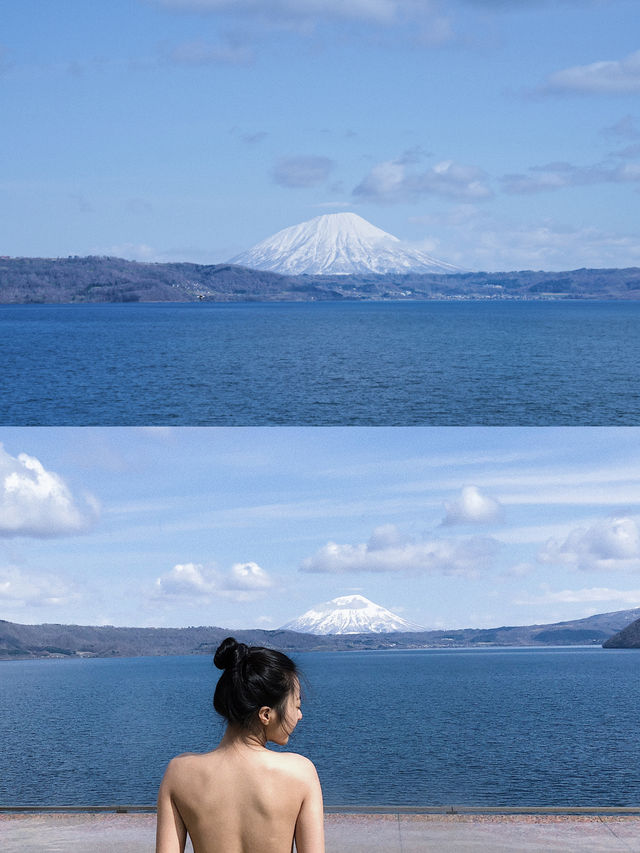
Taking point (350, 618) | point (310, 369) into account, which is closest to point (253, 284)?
point (310, 369)

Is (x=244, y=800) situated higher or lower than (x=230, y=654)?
lower

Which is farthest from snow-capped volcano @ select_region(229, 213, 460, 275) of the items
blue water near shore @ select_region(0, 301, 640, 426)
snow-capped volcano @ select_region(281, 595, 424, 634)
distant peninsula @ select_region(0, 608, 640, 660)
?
snow-capped volcano @ select_region(281, 595, 424, 634)

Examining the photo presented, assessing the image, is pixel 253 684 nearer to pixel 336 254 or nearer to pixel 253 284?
pixel 253 284

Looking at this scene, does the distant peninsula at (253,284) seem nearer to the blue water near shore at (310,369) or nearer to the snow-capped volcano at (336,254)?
the snow-capped volcano at (336,254)

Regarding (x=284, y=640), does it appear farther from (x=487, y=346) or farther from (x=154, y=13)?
(x=487, y=346)


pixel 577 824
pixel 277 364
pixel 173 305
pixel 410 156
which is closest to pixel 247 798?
pixel 577 824

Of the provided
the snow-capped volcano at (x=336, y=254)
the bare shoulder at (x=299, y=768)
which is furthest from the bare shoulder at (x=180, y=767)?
the snow-capped volcano at (x=336, y=254)
